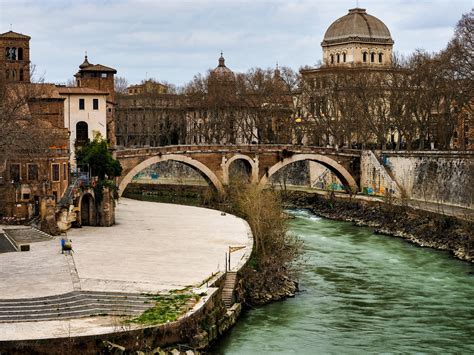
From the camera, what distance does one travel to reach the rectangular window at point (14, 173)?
36969mm

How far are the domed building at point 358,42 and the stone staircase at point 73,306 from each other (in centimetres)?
6070

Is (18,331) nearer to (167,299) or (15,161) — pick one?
(167,299)

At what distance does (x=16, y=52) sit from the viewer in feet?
179


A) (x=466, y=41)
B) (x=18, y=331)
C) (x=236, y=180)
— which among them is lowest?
(x=18, y=331)

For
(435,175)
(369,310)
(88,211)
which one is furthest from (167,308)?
(435,175)

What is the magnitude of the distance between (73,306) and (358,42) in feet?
206

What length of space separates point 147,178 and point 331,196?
23260 mm

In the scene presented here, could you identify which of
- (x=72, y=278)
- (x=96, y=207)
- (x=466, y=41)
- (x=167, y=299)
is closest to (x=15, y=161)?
(x=96, y=207)

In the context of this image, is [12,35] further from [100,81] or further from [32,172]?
[32,172]

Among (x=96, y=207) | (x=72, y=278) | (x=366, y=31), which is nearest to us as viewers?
(x=72, y=278)

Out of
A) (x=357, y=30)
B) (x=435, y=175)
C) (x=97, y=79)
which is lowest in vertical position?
(x=435, y=175)

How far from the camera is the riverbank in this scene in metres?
39.2

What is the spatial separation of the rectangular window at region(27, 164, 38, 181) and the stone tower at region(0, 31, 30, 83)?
1613cm

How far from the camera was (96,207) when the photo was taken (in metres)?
40.0
